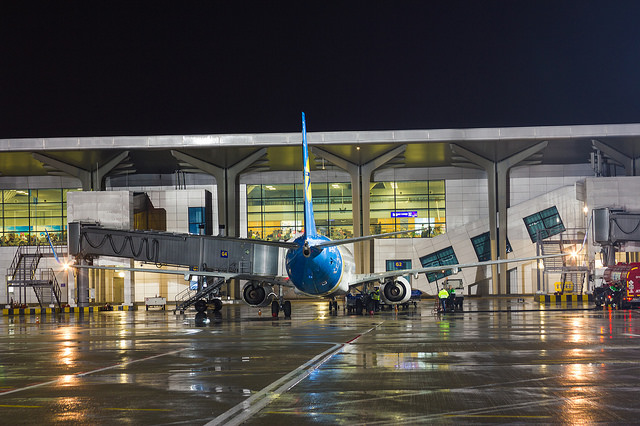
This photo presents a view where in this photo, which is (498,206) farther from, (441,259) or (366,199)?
(366,199)

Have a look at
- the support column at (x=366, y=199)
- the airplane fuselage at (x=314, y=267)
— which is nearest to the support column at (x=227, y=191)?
the support column at (x=366, y=199)

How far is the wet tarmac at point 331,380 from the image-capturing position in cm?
1023

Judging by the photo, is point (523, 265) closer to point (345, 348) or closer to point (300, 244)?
point (300, 244)

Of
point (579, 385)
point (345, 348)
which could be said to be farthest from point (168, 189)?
point (579, 385)

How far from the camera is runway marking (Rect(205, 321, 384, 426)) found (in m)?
9.91

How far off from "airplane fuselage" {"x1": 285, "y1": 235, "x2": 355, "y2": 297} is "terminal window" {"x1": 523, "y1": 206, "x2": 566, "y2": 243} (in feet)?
135

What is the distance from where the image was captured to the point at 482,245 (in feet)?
266

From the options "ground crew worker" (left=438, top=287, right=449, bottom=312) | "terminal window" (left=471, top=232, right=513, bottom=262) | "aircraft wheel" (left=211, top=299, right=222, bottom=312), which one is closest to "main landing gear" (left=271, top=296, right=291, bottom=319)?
"aircraft wheel" (left=211, top=299, right=222, bottom=312)

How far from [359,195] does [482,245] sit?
14496 millimetres

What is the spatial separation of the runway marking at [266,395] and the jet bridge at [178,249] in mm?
35557

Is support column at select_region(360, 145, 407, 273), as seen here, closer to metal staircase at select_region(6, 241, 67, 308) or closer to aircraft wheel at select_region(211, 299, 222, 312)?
aircraft wheel at select_region(211, 299, 222, 312)

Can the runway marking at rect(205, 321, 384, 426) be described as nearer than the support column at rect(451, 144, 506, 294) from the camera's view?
Yes

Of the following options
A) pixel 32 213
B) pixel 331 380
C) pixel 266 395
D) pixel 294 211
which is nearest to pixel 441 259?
pixel 294 211

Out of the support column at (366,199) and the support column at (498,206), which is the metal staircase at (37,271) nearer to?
the support column at (366,199)
